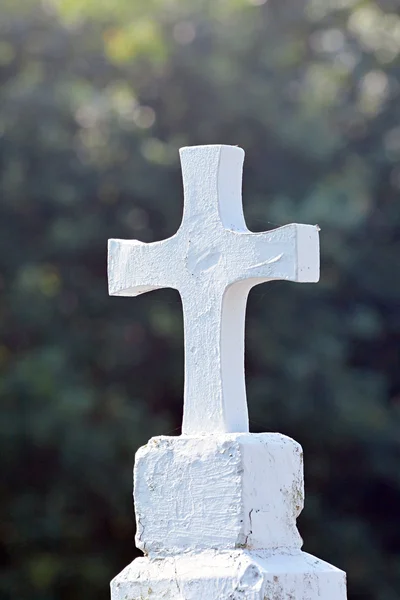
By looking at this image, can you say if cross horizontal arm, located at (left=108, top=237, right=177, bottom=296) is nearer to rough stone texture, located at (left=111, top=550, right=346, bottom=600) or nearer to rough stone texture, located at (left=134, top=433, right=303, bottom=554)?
rough stone texture, located at (left=134, top=433, right=303, bottom=554)

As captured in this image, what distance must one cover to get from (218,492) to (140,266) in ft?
1.31

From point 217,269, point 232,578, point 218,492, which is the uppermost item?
point 217,269

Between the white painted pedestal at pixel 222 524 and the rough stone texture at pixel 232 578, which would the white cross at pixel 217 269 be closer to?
the white painted pedestal at pixel 222 524

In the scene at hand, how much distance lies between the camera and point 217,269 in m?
1.79

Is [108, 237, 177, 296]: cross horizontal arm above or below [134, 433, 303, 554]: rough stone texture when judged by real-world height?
above

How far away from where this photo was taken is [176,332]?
27.9 ft

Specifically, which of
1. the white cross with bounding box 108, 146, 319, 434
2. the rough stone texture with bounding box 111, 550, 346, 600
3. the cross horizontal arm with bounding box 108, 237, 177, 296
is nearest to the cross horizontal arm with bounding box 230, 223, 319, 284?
the white cross with bounding box 108, 146, 319, 434

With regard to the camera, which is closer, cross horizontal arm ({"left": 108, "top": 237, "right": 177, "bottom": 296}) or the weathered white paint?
the weathered white paint

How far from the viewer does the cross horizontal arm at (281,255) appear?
1708 mm

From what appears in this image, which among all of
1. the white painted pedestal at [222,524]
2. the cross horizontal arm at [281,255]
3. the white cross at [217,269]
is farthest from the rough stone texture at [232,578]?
the cross horizontal arm at [281,255]

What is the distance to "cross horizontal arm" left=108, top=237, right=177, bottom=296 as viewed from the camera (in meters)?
1.86

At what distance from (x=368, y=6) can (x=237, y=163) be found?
9.09 metres

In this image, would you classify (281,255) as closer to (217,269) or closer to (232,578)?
(217,269)

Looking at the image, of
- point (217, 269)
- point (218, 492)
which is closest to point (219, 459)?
point (218, 492)
